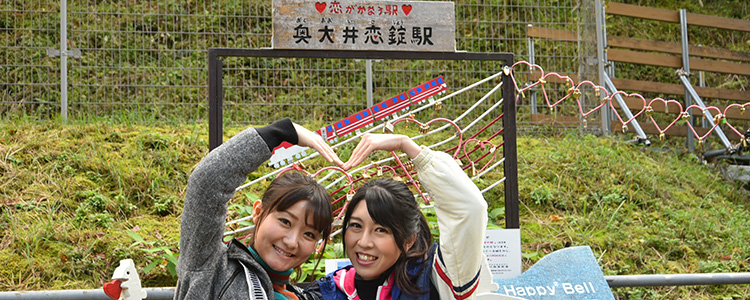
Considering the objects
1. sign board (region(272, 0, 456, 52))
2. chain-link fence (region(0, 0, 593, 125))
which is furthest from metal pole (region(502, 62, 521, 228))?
chain-link fence (region(0, 0, 593, 125))

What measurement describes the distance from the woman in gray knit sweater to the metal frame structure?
1095 millimetres

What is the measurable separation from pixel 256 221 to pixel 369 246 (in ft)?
1.13

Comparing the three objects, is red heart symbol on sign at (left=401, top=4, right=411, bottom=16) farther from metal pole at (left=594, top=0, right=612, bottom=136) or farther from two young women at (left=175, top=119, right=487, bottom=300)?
metal pole at (left=594, top=0, right=612, bottom=136)

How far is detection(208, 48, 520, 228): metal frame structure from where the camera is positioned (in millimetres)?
2977

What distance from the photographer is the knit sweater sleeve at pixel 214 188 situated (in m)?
1.71

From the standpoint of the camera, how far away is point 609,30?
9.29 m

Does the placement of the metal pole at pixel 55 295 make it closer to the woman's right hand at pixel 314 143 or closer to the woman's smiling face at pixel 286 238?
the woman's smiling face at pixel 286 238

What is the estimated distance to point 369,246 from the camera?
202cm

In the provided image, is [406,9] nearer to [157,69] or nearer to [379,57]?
[379,57]

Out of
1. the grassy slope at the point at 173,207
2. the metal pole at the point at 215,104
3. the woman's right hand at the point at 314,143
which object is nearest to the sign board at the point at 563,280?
the grassy slope at the point at 173,207

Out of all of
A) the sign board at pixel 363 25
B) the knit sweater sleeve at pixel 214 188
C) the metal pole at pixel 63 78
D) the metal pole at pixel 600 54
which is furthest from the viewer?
the metal pole at pixel 600 54

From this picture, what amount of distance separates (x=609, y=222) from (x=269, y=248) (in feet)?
11.2

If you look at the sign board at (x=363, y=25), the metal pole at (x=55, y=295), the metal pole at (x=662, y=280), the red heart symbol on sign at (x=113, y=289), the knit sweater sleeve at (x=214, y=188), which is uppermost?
the sign board at (x=363, y=25)

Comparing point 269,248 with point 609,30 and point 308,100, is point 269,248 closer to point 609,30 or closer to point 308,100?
point 308,100
